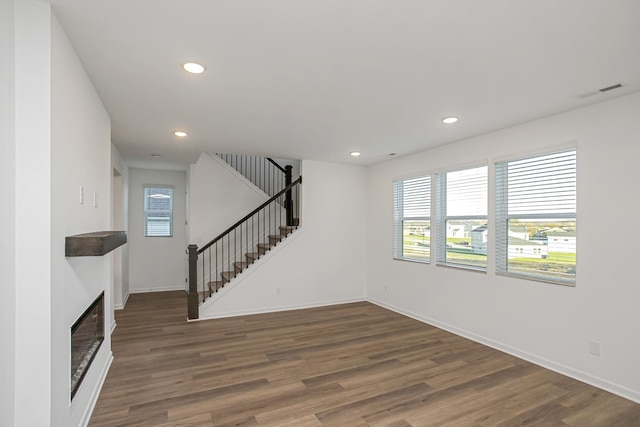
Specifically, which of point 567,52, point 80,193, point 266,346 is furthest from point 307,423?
point 567,52

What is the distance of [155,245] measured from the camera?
7215 mm

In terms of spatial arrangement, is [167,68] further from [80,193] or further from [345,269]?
[345,269]

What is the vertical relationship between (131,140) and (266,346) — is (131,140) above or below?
above

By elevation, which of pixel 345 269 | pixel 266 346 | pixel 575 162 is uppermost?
pixel 575 162

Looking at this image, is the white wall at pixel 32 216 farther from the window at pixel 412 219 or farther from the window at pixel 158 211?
the window at pixel 158 211

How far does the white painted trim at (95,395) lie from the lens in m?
2.40

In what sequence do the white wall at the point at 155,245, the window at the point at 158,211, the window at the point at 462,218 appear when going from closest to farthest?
the window at the point at 462,218 → the white wall at the point at 155,245 → the window at the point at 158,211

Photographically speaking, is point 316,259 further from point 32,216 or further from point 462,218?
point 32,216

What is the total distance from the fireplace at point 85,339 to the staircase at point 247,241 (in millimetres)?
2370

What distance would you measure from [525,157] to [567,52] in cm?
170

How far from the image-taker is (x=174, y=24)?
6.27ft

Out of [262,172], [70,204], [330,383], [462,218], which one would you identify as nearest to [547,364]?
[462,218]

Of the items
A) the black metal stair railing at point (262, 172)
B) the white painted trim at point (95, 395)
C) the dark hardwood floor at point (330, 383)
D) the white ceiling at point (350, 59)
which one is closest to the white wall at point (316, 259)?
the dark hardwood floor at point (330, 383)

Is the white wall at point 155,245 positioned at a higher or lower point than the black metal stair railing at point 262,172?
lower
